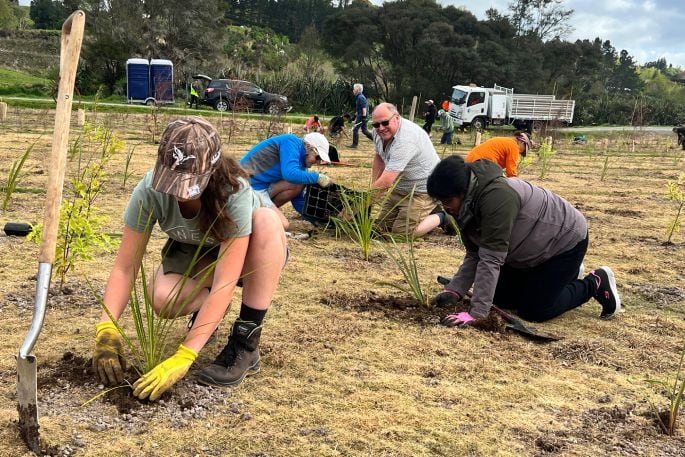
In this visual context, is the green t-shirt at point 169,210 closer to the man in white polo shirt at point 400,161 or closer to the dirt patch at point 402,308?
the dirt patch at point 402,308

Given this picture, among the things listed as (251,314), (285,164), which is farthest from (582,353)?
(285,164)

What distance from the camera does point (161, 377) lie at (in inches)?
80.5

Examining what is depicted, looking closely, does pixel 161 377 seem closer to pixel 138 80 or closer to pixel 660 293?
pixel 660 293

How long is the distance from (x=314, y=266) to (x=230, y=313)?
3.36ft

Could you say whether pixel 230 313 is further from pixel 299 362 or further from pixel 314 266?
pixel 314 266

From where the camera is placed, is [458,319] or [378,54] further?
[378,54]

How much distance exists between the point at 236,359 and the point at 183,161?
823mm

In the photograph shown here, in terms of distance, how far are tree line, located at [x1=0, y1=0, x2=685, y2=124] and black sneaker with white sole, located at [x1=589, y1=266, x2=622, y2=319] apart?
23104 millimetres

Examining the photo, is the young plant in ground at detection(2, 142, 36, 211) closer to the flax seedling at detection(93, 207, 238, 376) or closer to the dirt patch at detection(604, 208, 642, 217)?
the flax seedling at detection(93, 207, 238, 376)

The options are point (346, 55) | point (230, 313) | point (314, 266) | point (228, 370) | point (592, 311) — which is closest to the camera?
point (228, 370)

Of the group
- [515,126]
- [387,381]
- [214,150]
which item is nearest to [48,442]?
[214,150]

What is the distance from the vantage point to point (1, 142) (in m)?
8.87

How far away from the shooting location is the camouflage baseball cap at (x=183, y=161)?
187cm

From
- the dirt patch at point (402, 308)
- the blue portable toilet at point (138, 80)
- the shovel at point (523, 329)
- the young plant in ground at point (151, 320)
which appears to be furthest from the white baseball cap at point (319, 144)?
the blue portable toilet at point (138, 80)
